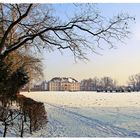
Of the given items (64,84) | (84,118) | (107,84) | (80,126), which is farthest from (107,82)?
(84,118)

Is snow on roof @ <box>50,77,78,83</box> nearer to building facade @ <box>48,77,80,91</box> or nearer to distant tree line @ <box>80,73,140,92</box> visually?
building facade @ <box>48,77,80,91</box>

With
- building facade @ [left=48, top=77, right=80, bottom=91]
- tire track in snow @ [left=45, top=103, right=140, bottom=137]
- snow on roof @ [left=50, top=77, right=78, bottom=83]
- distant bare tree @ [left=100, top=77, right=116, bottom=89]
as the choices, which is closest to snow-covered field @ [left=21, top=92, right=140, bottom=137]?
tire track in snow @ [left=45, top=103, right=140, bottom=137]

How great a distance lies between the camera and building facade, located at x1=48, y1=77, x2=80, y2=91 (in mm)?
10203

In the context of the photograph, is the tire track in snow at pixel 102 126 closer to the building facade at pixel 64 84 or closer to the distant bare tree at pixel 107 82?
the distant bare tree at pixel 107 82

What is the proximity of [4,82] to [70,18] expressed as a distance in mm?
2193

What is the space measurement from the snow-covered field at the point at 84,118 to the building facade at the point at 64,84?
500 mm

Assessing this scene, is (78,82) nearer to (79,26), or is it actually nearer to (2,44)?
(79,26)

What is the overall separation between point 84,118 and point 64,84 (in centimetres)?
211

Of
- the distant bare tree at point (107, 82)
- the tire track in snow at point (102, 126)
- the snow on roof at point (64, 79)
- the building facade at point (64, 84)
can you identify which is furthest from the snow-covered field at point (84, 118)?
the snow on roof at point (64, 79)

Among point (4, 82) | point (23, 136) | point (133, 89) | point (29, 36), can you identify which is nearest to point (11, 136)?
point (23, 136)

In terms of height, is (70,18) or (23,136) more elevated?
(70,18)

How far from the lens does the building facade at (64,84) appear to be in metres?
10.2

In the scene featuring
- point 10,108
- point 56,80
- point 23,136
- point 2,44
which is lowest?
point 23,136

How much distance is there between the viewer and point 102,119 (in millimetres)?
12438
